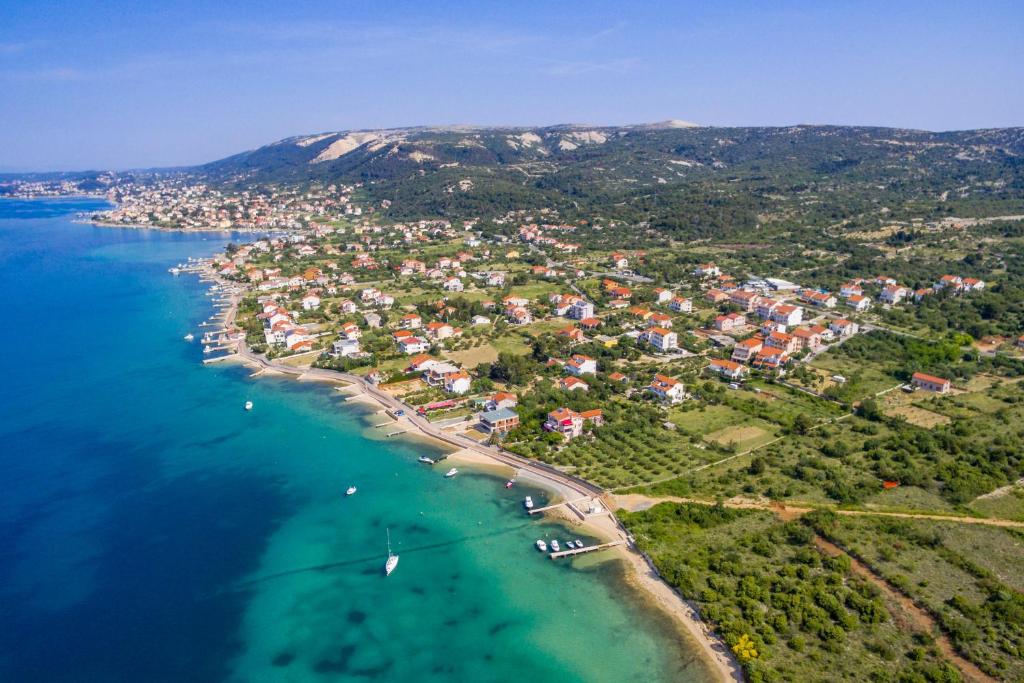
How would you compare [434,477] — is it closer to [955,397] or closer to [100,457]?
[100,457]

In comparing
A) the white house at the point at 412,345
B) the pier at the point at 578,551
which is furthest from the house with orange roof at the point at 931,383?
the white house at the point at 412,345

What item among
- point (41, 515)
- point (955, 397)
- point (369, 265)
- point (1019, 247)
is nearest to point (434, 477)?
point (41, 515)

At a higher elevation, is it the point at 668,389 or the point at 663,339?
the point at 663,339

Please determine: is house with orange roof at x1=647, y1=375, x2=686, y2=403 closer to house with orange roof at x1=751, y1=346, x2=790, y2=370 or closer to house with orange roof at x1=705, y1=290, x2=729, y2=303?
house with orange roof at x1=751, y1=346, x2=790, y2=370

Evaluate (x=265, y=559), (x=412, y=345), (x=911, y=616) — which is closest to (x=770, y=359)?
(x=911, y=616)

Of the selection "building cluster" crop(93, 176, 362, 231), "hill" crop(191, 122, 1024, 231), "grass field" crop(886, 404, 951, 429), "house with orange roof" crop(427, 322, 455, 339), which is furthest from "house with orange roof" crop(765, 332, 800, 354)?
"building cluster" crop(93, 176, 362, 231)

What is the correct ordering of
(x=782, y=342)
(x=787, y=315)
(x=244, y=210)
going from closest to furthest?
1. (x=782, y=342)
2. (x=787, y=315)
3. (x=244, y=210)

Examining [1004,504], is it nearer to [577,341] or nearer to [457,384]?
A: [457,384]
